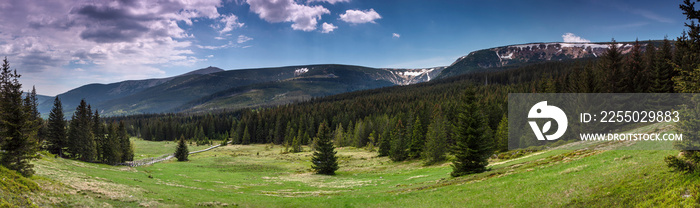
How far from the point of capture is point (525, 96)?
8838 cm

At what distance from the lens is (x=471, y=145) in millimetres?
38469

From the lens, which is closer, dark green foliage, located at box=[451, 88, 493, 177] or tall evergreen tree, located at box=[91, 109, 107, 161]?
dark green foliage, located at box=[451, 88, 493, 177]

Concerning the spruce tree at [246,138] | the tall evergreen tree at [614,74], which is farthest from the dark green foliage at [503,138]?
the spruce tree at [246,138]

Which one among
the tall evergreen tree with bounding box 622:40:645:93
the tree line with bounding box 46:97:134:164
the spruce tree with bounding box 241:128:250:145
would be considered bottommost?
the spruce tree with bounding box 241:128:250:145

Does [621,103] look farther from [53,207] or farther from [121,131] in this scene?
[121,131]

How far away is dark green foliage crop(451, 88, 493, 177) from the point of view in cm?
3819

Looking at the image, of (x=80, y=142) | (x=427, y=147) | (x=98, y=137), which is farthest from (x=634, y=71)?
(x=98, y=137)

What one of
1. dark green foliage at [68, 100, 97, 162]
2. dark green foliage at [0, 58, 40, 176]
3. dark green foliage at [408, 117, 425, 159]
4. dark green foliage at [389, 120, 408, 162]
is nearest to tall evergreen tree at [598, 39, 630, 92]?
dark green foliage at [408, 117, 425, 159]

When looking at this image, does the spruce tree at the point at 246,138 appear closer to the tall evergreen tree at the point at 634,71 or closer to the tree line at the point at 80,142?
the tree line at the point at 80,142

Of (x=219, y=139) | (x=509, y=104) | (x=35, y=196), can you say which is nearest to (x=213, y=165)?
(x=35, y=196)

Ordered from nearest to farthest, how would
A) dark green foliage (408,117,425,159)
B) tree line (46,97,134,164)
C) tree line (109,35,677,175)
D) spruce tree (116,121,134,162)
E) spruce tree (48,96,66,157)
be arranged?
tree line (109,35,677,175) → tree line (46,97,134,164) → spruce tree (48,96,66,157) → spruce tree (116,121,134,162) → dark green foliage (408,117,425,159)

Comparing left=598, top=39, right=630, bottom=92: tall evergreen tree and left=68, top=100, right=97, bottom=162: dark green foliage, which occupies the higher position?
left=598, top=39, right=630, bottom=92: tall evergreen tree

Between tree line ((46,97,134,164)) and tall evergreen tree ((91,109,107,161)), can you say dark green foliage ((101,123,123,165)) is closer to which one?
tree line ((46,97,134,164))

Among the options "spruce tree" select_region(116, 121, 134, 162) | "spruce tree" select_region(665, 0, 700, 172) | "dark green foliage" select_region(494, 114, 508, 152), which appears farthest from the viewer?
"spruce tree" select_region(116, 121, 134, 162)
